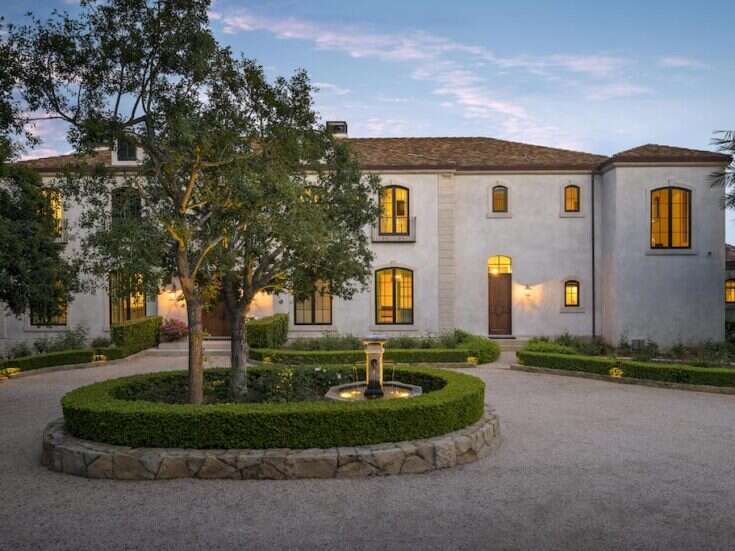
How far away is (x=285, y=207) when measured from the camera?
9281 millimetres

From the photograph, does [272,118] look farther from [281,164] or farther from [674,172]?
[674,172]

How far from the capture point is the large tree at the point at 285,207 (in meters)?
9.04

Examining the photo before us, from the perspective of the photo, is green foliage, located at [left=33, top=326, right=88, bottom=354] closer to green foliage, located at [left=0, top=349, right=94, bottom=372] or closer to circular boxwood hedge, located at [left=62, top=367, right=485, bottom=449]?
green foliage, located at [left=0, top=349, right=94, bottom=372]

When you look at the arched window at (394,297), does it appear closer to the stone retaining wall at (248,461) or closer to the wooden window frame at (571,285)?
the wooden window frame at (571,285)

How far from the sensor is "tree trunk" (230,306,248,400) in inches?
423

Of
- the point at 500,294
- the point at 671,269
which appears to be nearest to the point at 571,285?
the point at 500,294

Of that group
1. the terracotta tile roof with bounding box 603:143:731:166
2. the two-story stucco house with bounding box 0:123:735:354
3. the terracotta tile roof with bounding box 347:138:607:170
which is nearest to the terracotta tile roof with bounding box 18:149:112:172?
the two-story stucco house with bounding box 0:123:735:354

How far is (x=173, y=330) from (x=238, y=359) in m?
10.6

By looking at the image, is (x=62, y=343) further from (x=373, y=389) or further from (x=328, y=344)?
(x=373, y=389)

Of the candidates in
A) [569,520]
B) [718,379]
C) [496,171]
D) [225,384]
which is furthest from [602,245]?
[569,520]

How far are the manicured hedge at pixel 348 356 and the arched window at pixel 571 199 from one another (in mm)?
7845

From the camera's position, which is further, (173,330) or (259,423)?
(173,330)

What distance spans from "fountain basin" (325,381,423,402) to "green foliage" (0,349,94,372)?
10038 millimetres

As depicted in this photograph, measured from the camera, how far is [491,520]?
6086 mm
